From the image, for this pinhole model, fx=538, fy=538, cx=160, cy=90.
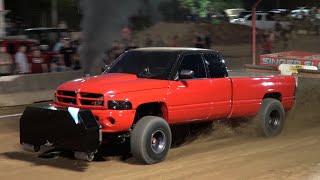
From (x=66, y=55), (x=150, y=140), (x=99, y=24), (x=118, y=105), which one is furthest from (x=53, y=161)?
(x=99, y=24)

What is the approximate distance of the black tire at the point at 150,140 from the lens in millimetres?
7508

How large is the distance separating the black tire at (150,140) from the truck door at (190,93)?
38 centimetres

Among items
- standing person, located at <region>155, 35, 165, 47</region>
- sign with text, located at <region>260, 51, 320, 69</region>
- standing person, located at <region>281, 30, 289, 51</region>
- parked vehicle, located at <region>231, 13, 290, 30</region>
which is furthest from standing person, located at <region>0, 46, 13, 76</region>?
parked vehicle, located at <region>231, 13, 290, 30</region>

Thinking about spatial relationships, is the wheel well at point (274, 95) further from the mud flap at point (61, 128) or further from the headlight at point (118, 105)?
the mud flap at point (61, 128)

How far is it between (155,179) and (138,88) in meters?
1.47

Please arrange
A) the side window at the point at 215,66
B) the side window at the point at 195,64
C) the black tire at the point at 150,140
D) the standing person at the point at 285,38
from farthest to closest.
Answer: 1. the standing person at the point at 285,38
2. the side window at the point at 215,66
3. the side window at the point at 195,64
4. the black tire at the point at 150,140

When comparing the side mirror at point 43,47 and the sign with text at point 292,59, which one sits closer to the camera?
the sign with text at point 292,59

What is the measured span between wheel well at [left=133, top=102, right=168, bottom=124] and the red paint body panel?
34 millimetres

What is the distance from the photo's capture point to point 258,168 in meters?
7.39

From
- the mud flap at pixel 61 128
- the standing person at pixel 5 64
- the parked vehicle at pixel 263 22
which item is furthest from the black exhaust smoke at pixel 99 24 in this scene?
the parked vehicle at pixel 263 22

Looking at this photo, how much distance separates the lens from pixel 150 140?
761cm

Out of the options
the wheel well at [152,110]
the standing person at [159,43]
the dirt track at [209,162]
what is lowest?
the dirt track at [209,162]

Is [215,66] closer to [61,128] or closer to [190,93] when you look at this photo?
[190,93]

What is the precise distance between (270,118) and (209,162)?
2.74 meters
